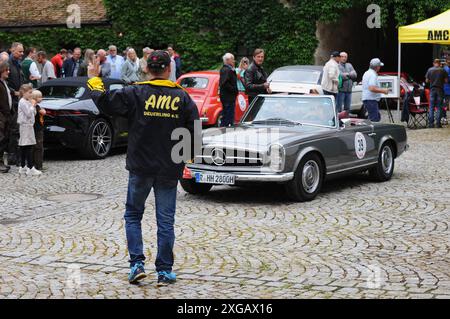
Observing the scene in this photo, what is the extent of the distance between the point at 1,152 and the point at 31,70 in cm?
422

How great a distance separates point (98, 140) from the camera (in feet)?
52.1

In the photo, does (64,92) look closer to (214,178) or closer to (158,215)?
(214,178)

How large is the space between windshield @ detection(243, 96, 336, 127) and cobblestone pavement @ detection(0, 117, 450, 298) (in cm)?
102

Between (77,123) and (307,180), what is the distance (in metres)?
5.99

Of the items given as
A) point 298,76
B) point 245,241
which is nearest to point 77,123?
point 245,241

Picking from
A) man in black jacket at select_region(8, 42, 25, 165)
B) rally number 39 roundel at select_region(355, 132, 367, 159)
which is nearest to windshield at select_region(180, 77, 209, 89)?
man in black jacket at select_region(8, 42, 25, 165)

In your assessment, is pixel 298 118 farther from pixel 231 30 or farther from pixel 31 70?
pixel 231 30

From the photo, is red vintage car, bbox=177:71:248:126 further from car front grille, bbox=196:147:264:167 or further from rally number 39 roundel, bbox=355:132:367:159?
car front grille, bbox=196:147:264:167

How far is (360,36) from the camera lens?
33719mm

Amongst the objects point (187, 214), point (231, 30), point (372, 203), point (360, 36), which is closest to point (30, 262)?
point (187, 214)

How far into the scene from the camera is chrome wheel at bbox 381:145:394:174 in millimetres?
12703

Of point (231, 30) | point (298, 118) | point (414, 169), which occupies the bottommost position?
point (414, 169)

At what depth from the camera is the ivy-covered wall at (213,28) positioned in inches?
1190

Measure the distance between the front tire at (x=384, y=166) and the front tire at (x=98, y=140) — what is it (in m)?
5.71
